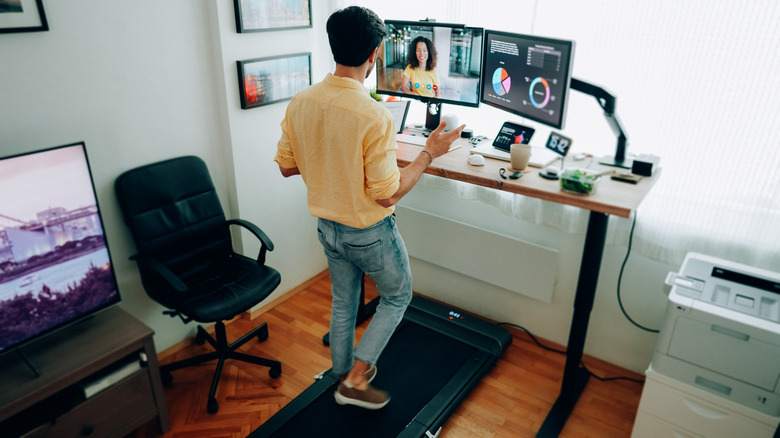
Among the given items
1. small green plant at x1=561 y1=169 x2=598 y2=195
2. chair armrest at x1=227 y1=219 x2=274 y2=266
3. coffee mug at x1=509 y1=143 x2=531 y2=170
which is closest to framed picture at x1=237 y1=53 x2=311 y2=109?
chair armrest at x1=227 y1=219 x2=274 y2=266

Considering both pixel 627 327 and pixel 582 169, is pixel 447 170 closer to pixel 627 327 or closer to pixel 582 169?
pixel 582 169

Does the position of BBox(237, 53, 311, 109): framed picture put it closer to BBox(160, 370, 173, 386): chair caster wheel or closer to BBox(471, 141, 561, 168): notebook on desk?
BBox(471, 141, 561, 168): notebook on desk

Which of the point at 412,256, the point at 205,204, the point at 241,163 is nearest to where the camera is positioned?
the point at 205,204

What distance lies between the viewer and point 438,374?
2568 millimetres

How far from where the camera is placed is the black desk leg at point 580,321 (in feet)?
6.93

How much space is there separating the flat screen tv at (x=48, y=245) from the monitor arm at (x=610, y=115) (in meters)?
2.01

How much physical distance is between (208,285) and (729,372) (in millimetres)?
2192

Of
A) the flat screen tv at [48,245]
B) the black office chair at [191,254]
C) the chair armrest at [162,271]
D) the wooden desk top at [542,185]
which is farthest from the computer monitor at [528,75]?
the flat screen tv at [48,245]

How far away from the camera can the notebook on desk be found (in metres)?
2.34

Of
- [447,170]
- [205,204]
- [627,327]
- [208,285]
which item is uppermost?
[447,170]

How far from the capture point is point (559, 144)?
7.40 feet

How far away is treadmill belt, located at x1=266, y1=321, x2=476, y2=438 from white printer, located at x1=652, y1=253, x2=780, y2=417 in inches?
38.1

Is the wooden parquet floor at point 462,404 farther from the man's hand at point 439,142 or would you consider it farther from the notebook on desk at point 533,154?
the man's hand at point 439,142

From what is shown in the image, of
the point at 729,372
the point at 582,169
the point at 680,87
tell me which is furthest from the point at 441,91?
the point at 729,372
